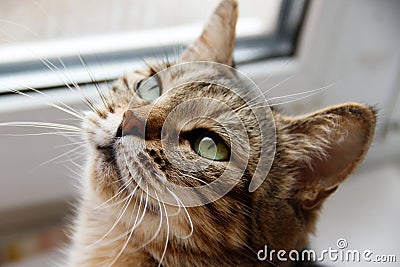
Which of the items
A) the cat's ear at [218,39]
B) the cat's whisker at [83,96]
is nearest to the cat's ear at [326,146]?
the cat's ear at [218,39]

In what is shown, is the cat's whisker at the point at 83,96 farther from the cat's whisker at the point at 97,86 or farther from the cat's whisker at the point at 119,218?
the cat's whisker at the point at 119,218

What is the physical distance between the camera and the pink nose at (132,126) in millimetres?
583

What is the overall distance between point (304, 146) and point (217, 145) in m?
0.10

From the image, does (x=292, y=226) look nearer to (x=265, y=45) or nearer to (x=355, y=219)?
(x=355, y=219)

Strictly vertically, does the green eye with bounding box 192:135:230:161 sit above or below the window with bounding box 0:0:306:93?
below

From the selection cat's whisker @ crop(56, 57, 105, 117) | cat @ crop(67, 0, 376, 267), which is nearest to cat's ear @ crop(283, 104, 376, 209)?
cat @ crop(67, 0, 376, 267)

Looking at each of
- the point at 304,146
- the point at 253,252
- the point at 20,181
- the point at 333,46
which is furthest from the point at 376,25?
the point at 20,181

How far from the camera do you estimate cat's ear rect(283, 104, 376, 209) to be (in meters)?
0.57

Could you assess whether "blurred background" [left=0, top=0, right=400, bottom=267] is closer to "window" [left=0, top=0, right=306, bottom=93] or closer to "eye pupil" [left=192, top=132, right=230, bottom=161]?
"window" [left=0, top=0, right=306, bottom=93]

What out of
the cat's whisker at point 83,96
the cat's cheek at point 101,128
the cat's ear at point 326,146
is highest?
the cat's whisker at point 83,96

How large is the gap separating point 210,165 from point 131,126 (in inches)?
3.7

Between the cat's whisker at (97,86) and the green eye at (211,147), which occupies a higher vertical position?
the cat's whisker at (97,86)

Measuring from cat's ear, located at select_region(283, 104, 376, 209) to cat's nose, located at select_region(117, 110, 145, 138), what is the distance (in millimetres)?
168

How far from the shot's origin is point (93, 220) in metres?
0.71
